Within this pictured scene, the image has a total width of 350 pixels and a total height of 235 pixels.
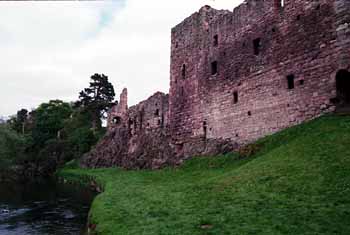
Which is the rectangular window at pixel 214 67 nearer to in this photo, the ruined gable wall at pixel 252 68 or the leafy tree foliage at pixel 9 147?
the ruined gable wall at pixel 252 68

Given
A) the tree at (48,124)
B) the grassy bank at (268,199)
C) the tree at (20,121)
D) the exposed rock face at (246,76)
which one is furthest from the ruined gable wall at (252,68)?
the tree at (20,121)

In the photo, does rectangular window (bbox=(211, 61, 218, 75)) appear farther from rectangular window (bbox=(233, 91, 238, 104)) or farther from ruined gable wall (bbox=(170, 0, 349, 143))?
rectangular window (bbox=(233, 91, 238, 104))

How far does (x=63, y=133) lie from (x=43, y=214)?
41709mm

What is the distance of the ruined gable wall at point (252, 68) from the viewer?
16.3 m

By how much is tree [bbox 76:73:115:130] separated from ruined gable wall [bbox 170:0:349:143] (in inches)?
1173

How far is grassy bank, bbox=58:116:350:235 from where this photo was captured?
27.2ft

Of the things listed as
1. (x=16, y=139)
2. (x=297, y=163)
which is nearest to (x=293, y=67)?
(x=297, y=163)

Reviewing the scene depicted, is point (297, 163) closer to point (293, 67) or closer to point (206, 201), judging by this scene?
point (206, 201)

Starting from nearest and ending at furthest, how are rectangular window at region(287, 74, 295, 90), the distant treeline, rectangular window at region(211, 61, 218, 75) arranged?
rectangular window at region(287, 74, 295, 90) → rectangular window at region(211, 61, 218, 75) → the distant treeline

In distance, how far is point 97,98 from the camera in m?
56.8

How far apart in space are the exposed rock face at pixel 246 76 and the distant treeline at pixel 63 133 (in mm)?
22984

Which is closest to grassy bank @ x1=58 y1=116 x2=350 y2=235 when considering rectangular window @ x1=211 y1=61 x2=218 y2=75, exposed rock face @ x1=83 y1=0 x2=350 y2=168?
exposed rock face @ x1=83 y1=0 x2=350 y2=168

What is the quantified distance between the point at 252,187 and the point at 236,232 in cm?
379

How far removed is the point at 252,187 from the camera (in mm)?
11531
